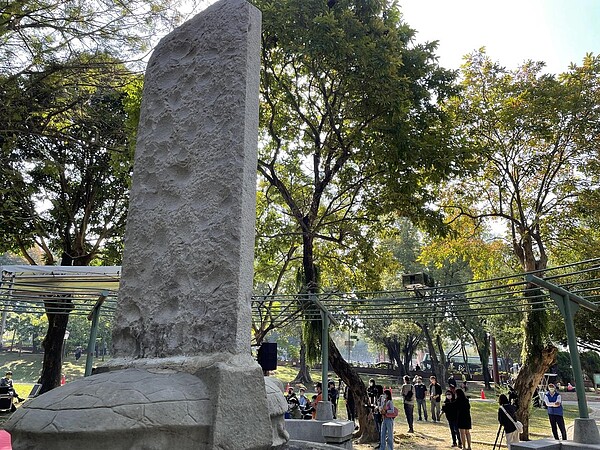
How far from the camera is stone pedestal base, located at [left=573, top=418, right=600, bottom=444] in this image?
17.5 ft

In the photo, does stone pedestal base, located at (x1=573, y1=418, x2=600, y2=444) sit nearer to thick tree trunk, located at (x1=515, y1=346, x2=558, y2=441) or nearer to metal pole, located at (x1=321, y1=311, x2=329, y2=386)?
metal pole, located at (x1=321, y1=311, x2=329, y2=386)

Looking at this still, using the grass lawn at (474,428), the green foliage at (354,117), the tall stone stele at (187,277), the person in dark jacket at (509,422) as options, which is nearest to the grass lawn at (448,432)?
the grass lawn at (474,428)

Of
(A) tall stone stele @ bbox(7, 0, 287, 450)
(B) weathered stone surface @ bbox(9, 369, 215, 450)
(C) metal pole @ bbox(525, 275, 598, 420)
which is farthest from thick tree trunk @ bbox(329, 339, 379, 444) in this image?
(B) weathered stone surface @ bbox(9, 369, 215, 450)

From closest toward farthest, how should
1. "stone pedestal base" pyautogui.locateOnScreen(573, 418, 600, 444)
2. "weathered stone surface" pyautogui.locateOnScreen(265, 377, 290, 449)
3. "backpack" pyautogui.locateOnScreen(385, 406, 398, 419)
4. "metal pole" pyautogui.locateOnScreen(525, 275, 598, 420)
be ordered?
1. "weathered stone surface" pyautogui.locateOnScreen(265, 377, 290, 449)
2. "stone pedestal base" pyautogui.locateOnScreen(573, 418, 600, 444)
3. "metal pole" pyautogui.locateOnScreen(525, 275, 598, 420)
4. "backpack" pyautogui.locateOnScreen(385, 406, 398, 419)

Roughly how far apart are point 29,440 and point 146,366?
0.59 meters

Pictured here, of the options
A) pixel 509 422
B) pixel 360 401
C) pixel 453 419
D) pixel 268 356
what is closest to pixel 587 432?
pixel 509 422

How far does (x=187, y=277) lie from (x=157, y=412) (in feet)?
2.47

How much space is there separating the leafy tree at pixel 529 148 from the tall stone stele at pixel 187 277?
8.72m

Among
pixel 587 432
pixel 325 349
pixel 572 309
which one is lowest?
pixel 587 432

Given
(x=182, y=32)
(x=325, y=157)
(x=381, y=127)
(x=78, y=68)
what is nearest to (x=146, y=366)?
(x=182, y=32)

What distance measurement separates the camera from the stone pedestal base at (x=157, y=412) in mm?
1713

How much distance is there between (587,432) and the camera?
17.6ft

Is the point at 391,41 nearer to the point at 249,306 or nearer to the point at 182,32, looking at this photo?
the point at 182,32

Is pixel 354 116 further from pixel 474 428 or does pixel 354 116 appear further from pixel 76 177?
pixel 474 428
